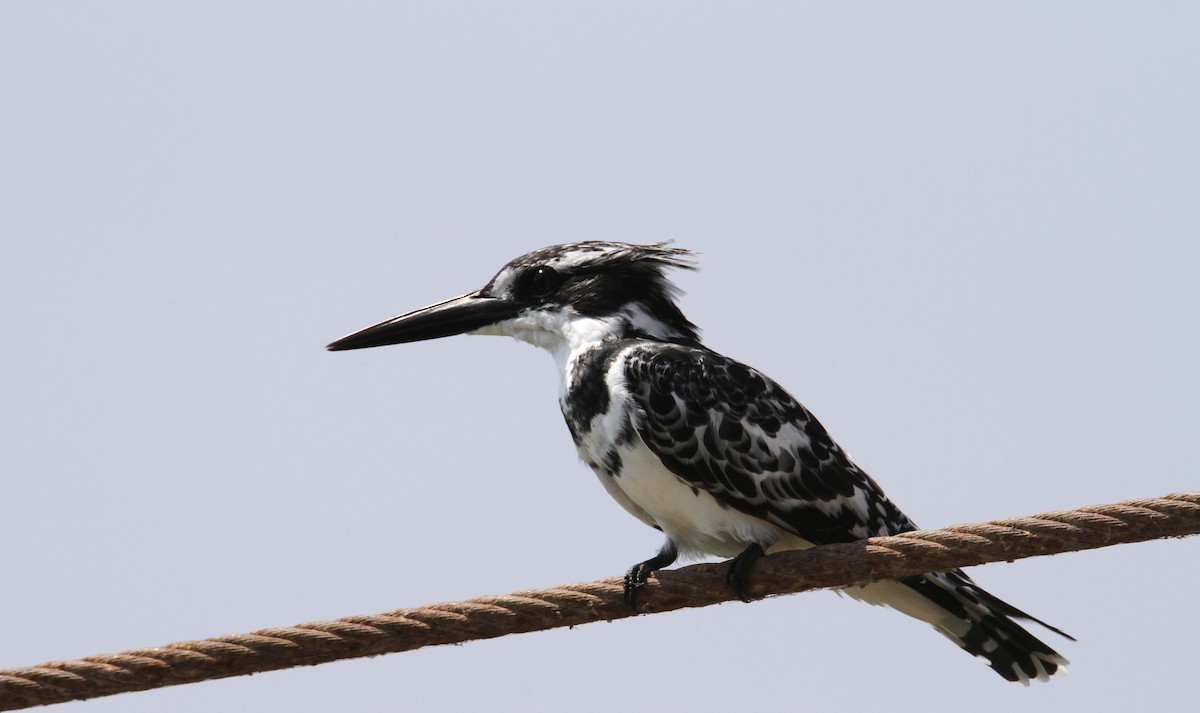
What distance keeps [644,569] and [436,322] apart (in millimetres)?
1857

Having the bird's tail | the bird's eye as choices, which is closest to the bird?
the bird's tail

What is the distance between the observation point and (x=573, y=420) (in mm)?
5094

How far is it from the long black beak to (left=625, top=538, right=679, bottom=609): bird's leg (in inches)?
50.8

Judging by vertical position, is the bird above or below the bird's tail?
above

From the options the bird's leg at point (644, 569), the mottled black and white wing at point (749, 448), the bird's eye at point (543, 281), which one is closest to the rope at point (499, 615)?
the bird's leg at point (644, 569)

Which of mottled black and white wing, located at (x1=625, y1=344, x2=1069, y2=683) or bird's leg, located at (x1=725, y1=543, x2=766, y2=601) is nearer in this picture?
bird's leg, located at (x1=725, y1=543, x2=766, y2=601)

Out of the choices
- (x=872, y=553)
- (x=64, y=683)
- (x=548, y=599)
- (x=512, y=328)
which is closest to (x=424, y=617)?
(x=548, y=599)

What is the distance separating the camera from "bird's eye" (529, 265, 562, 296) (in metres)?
5.75

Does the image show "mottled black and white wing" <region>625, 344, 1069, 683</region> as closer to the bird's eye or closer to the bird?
the bird

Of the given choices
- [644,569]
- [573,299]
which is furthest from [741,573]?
[573,299]

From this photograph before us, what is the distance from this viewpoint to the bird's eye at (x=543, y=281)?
5746 millimetres

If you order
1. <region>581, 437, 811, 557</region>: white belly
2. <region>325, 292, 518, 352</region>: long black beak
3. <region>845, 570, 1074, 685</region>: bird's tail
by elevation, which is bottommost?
<region>845, 570, 1074, 685</region>: bird's tail

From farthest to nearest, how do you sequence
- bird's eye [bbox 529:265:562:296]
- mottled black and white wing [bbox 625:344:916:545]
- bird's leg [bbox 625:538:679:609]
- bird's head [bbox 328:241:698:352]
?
bird's eye [bbox 529:265:562:296], bird's head [bbox 328:241:698:352], mottled black and white wing [bbox 625:344:916:545], bird's leg [bbox 625:538:679:609]

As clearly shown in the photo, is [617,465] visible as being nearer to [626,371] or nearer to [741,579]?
[626,371]
